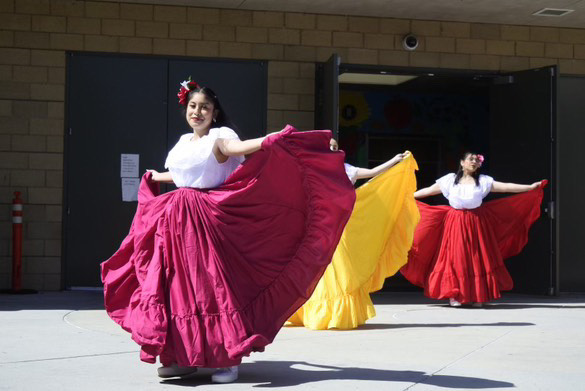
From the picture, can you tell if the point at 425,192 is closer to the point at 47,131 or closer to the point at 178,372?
the point at 47,131

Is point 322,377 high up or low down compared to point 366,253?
down

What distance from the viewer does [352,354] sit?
6.32 metres

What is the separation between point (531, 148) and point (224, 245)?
7.10m

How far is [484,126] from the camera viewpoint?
16469mm

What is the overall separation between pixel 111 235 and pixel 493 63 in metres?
4.83

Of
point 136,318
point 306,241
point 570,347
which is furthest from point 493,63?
point 136,318

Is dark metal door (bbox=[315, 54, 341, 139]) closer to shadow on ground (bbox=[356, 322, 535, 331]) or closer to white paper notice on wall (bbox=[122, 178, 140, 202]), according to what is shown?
white paper notice on wall (bbox=[122, 178, 140, 202])

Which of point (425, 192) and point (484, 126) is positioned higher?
point (484, 126)

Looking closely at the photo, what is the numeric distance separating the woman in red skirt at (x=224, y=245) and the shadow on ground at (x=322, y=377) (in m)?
0.15

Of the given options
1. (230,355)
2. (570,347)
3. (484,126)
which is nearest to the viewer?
(230,355)

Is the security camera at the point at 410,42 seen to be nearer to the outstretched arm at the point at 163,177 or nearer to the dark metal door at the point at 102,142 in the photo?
the dark metal door at the point at 102,142

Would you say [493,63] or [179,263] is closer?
[179,263]

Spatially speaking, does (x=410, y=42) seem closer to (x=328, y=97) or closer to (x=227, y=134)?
(x=328, y=97)

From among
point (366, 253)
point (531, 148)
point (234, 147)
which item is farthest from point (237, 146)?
point (531, 148)
